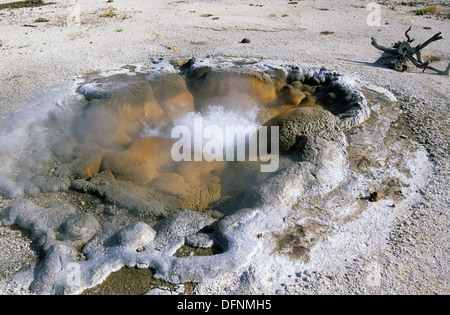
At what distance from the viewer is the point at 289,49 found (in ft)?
25.3

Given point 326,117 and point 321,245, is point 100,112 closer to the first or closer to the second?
point 326,117

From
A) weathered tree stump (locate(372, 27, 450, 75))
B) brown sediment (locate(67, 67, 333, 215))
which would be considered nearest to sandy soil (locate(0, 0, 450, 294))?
weathered tree stump (locate(372, 27, 450, 75))

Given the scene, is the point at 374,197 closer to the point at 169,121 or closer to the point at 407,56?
the point at 169,121

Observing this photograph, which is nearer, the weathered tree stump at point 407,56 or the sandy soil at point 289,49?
the sandy soil at point 289,49

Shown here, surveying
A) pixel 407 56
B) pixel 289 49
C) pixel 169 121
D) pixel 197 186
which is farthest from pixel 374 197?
pixel 289 49

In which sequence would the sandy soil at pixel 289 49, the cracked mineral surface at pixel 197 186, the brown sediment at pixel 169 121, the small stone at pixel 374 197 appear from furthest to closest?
1. the brown sediment at pixel 169 121
2. the small stone at pixel 374 197
3. the sandy soil at pixel 289 49
4. the cracked mineral surface at pixel 197 186

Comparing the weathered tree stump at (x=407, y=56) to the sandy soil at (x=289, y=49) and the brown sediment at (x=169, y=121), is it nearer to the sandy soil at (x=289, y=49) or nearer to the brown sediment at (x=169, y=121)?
the sandy soil at (x=289, y=49)

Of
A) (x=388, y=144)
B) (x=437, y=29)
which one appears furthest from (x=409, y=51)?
(x=388, y=144)

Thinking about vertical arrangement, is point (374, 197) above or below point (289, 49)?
below

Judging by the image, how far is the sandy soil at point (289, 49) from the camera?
3219mm

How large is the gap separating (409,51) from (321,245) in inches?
215

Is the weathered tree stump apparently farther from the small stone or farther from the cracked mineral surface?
the small stone

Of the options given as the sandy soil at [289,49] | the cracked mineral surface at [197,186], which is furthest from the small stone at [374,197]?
the sandy soil at [289,49]

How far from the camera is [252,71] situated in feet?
19.7
